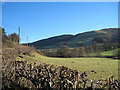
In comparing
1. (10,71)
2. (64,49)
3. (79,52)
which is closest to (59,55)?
(64,49)

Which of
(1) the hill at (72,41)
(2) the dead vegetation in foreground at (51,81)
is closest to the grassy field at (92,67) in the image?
(2) the dead vegetation in foreground at (51,81)

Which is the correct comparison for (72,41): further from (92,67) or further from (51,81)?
(51,81)

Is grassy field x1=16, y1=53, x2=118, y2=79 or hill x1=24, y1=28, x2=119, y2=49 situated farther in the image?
hill x1=24, y1=28, x2=119, y2=49

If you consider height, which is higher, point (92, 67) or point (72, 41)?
point (72, 41)

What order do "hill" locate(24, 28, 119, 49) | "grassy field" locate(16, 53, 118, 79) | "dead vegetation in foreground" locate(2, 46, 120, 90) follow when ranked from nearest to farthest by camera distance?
"dead vegetation in foreground" locate(2, 46, 120, 90), "grassy field" locate(16, 53, 118, 79), "hill" locate(24, 28, 119, 49)

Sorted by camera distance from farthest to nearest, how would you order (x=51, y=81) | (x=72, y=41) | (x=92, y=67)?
(x=72, y=41)
(x=92, y=67)
(x=51, y=81)

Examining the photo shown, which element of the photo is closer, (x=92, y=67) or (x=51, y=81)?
(x=51, y=81)

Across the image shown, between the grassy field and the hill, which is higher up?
the hill

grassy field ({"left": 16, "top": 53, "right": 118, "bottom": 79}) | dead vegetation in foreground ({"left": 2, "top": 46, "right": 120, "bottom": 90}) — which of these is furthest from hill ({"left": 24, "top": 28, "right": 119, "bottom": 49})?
dead vegetation in foreground ({"left": 2, "top": 46, "right": 120, "bottom": 90})

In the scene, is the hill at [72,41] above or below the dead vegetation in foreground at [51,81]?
above

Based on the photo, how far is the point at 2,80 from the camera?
138 inches

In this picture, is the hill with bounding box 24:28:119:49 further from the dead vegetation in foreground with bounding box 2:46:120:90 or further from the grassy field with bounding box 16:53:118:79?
the dead vegetation in foreground with bounding box 2:46:120:90

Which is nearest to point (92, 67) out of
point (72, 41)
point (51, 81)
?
point (51, 81)

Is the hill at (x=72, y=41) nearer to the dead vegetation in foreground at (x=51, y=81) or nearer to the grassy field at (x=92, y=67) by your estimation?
the grassy field at (x=92, y=67)
